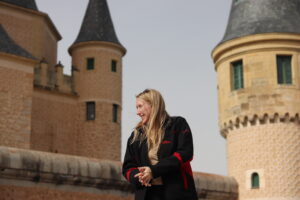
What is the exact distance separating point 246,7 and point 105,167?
9.12m

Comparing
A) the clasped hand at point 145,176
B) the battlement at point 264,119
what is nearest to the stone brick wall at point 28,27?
the battlement at point 264,119

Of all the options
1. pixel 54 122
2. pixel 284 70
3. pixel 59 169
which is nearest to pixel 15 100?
pixel 54 122

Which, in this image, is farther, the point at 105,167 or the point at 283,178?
the point at 283,178

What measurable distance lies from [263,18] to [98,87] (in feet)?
30.3

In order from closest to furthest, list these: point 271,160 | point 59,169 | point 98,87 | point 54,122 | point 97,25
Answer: point 59,169 → point 271,160 → point 54,122 → point 98,87 → point 97,25

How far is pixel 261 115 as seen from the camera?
56.8 ft

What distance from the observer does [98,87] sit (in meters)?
25.6

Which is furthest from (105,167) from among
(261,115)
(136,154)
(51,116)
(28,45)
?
(28,45)

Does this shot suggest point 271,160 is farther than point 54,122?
No

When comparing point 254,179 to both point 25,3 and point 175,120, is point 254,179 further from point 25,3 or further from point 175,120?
point 175,120

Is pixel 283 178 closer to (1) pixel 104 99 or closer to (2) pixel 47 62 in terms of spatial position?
(1) pixel 104 99

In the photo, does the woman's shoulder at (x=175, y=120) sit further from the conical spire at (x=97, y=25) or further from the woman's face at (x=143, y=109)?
the conical spire at (x=97, y=25)

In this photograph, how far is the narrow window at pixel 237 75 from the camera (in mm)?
18266

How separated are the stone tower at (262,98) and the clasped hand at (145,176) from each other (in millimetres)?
13804
